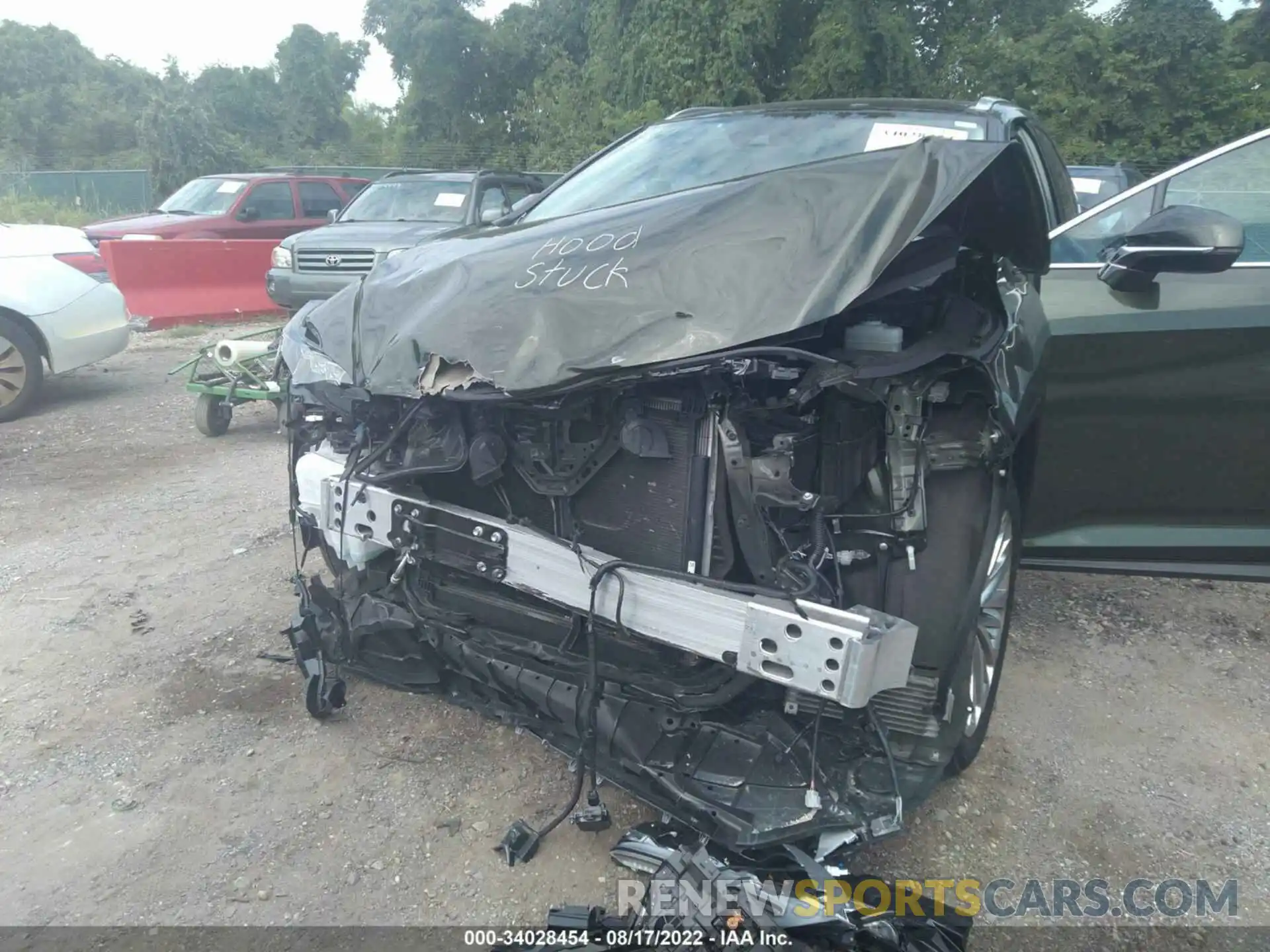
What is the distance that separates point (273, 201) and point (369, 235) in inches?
170

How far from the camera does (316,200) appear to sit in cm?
1335

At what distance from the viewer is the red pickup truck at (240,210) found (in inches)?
470

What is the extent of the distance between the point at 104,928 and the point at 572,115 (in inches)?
931

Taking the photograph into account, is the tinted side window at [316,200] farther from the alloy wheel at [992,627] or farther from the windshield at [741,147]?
the alloy wheel at [992,627]

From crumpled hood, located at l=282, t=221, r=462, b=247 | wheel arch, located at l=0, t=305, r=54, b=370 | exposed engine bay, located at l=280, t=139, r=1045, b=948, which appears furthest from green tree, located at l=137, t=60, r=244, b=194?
exposed engine bay, located at l=280, t=139, r=1045, b=948

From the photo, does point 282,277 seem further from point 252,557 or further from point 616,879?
point 616,879

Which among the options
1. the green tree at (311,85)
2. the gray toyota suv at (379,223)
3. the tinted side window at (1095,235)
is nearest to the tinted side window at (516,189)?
the gray toyota suv at (379,223)

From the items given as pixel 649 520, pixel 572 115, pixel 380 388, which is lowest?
pixel 649 520

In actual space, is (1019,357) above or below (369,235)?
below

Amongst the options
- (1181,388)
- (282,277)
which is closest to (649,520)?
(1181,388)

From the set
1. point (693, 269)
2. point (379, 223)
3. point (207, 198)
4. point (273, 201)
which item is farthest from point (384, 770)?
point (207, 198)

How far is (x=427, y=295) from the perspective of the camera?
2547 millimetres

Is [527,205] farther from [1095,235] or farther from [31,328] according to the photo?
[31,328]

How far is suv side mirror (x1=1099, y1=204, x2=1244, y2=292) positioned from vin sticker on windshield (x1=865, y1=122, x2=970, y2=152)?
2.36ft
